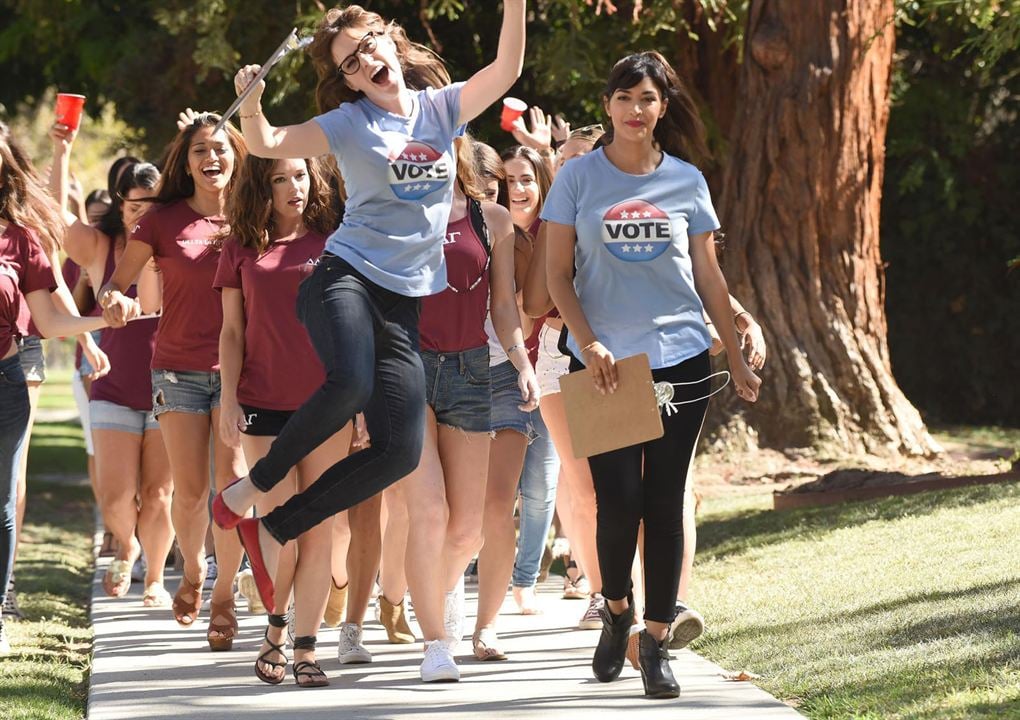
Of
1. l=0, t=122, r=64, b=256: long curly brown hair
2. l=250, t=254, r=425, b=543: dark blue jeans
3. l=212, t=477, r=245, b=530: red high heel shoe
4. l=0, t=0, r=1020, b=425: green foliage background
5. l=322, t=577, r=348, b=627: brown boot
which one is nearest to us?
l=250, t=254, r=425, b=543: dark blue jeans

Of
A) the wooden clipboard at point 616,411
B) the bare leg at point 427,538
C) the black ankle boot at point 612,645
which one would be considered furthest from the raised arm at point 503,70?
the black ankle boot at point 612,645

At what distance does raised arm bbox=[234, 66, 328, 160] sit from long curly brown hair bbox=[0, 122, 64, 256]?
71.6 inches

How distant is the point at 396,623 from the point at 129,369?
2.22m

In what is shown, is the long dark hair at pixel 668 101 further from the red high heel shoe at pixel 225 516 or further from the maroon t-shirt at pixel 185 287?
the maroon t-shirt at pixel 185 287

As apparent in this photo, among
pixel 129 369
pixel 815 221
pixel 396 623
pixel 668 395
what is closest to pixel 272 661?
pixel 396 623

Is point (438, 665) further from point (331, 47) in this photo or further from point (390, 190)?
point (331, 47)

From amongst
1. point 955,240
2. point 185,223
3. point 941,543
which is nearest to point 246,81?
point 185,223

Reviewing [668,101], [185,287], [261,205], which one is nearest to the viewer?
[668,101]

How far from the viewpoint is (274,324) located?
250 inches

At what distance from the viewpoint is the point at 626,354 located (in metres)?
5.51

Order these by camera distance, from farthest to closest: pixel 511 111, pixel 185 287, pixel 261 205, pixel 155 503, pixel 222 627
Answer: pixel 155 503 < pixel 511 111 < pixel 185 287 < pixel 222 627 < pixel 261 205

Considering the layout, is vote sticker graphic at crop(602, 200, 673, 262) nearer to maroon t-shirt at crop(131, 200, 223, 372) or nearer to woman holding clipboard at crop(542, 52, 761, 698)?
woman holding clipboard at crop(542, 52, 761, 698)

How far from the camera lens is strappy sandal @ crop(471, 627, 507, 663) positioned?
6.45 meters

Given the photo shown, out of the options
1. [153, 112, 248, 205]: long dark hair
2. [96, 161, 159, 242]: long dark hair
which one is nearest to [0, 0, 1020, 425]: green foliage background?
[96, 161, 159, 242]: long dark hair
